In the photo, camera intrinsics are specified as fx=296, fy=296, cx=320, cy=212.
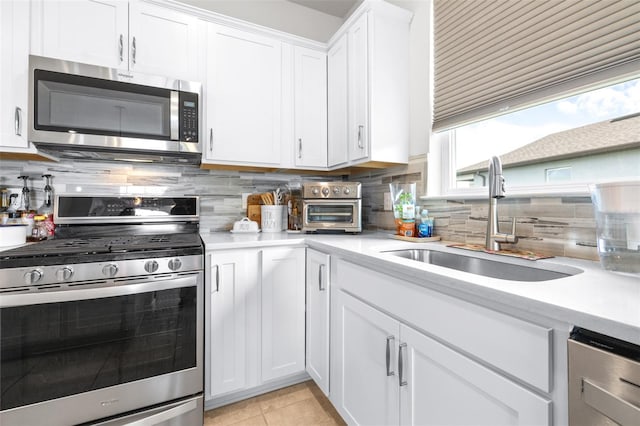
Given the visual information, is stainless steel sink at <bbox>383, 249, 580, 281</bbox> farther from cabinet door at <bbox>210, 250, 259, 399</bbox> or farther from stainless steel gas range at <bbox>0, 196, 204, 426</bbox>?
stainless steel gas range at <bbox>0, 196, 204, 426</bbox>

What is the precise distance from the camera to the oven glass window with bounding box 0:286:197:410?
120 centimetres

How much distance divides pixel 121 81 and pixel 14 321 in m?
1.27

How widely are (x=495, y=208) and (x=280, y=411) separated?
5.08 feet

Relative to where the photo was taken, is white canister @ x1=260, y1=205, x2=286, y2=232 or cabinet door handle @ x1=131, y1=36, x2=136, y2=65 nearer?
cabinet door handle @ x1=131, y1=36, x2=136, y2=65

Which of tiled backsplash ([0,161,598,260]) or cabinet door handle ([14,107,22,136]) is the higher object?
cabinet door handle ([14,107,22,136])

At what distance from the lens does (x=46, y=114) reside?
152 centimetres

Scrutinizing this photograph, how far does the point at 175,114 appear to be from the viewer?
1.77m

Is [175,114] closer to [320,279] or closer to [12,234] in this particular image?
[12,234]

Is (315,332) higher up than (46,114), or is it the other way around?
(46,114)

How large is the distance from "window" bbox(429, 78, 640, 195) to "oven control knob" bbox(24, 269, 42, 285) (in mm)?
2044

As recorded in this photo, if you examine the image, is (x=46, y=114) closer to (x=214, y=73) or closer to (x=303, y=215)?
(x=214, y=73)

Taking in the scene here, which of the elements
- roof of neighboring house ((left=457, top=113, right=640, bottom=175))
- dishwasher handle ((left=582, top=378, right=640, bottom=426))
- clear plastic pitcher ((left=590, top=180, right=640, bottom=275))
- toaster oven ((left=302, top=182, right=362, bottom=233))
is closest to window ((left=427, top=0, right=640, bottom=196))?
roof of neighboring house ((left=457, top=113, right=640, bottom=175))

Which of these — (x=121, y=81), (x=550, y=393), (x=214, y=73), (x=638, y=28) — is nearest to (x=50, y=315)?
(x=121, y=81)

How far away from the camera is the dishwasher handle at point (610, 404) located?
49cm
